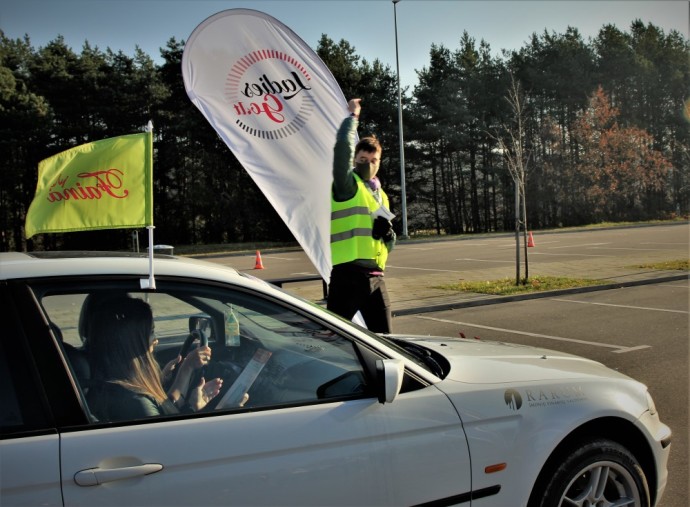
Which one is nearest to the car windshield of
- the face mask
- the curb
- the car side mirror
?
the car side mirror

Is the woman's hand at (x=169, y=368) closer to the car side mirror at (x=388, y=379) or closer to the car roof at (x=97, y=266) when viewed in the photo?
the car roof at (x=97, y=266)

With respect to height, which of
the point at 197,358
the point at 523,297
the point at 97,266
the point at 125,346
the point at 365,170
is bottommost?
the point at 523,297

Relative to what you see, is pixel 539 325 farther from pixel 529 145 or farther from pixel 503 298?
pixel 529 145

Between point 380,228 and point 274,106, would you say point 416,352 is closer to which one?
point 380,228

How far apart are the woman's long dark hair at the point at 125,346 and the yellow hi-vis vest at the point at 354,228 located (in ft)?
6.21

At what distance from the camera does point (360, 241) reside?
4.13m

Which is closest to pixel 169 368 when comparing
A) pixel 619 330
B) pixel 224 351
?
pixel 224 351

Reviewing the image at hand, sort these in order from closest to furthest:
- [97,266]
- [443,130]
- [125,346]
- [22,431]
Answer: [22,431]
[97,266]
[125,346]
[443,130]

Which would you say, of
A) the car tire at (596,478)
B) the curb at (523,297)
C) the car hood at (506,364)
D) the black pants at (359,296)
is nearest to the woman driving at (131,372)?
the car hood at (506,364)

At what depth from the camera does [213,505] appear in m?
1.92

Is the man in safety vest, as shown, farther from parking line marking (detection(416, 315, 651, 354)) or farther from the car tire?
parking line marking (detection(416, 315, 651, 354))

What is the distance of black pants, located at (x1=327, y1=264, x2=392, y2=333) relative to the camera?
13.6 feet

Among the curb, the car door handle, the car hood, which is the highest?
the car hood

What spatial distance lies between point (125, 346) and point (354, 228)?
211 cm
